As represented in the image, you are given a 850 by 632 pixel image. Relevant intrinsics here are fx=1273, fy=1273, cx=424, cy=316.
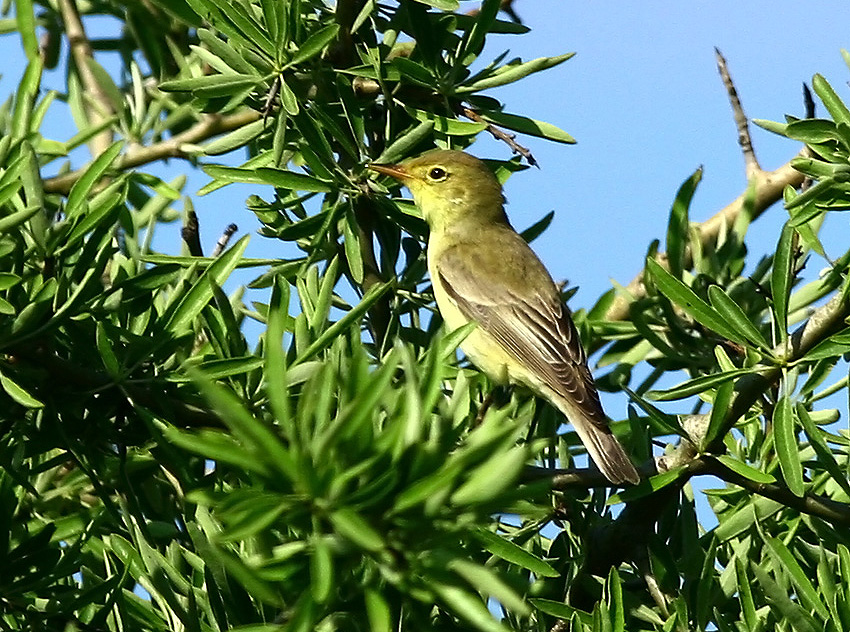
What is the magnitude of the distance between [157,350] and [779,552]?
1.33m

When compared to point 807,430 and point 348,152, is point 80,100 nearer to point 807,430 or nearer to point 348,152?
point 348,152

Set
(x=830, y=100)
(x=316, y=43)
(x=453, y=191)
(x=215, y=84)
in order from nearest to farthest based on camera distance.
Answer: (x=830, y=100) < (x=316, y=43) < (x=215, y=84) < (x=453, y=191)

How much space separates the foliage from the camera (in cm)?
163

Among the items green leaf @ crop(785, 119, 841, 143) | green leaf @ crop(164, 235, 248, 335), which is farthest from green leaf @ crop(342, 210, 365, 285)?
green leaf @ crop(785, 119, 841, 143)

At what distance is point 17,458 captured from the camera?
8.64 feet

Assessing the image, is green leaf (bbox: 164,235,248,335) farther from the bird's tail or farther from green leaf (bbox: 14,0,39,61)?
green leaf (bbox: 14,0,39,61)

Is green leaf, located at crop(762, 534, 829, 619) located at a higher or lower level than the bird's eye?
lower

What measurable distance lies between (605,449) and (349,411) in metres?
1.98

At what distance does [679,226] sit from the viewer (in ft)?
13.8

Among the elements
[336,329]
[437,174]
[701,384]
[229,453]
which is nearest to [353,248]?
[336,329]

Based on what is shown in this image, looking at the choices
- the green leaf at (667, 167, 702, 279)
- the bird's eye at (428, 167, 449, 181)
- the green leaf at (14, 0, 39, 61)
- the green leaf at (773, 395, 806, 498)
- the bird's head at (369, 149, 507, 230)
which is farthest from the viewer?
the bird's eye at (428, 167, 449, 181)

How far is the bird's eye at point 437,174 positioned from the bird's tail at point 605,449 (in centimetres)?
193

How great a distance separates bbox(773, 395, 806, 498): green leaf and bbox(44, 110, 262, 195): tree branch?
1.99m

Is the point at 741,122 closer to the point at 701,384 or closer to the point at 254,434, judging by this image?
the point at 701,384
